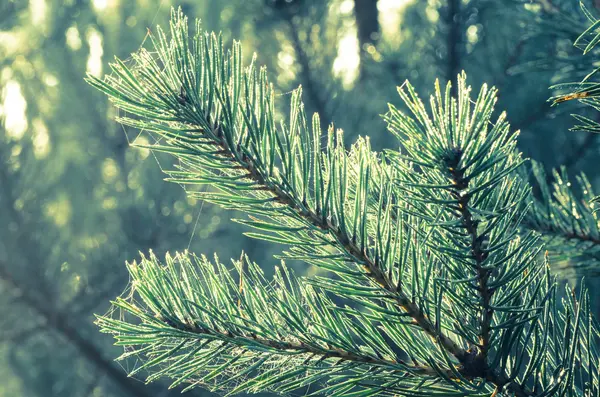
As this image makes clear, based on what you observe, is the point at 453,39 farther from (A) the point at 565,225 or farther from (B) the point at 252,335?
(B) the point at 252,335

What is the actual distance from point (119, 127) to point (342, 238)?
2.34 metres

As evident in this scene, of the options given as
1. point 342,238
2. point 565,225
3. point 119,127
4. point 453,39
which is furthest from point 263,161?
point 119,127

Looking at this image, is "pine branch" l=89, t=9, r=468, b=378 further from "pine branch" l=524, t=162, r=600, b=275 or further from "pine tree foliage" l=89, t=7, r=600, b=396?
"pine branch" l=524, t=162, r=600, b=275

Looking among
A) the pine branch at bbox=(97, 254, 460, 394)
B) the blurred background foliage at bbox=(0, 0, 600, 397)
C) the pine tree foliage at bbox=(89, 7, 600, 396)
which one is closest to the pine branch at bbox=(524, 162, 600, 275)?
the pine tree foliage at bbox=(89, 7, 600, 396)

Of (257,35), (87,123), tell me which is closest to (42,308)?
(87,123)

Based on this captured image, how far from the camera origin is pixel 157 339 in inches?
18.7

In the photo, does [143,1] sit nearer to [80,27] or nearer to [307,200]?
[80,27]

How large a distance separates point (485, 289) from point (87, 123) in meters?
2.51

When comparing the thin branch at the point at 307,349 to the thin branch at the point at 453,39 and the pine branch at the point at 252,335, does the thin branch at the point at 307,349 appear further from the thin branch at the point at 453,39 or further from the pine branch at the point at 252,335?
the thin branch at the point at 453,39

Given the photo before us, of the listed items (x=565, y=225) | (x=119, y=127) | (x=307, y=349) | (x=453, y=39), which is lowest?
(x=307, y=349)

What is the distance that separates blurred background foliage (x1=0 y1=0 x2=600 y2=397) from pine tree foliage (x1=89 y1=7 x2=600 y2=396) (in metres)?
1.19

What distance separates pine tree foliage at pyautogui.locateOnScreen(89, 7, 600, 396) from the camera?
0.40m

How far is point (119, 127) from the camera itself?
103 inches

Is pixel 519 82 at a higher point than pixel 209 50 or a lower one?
higher
